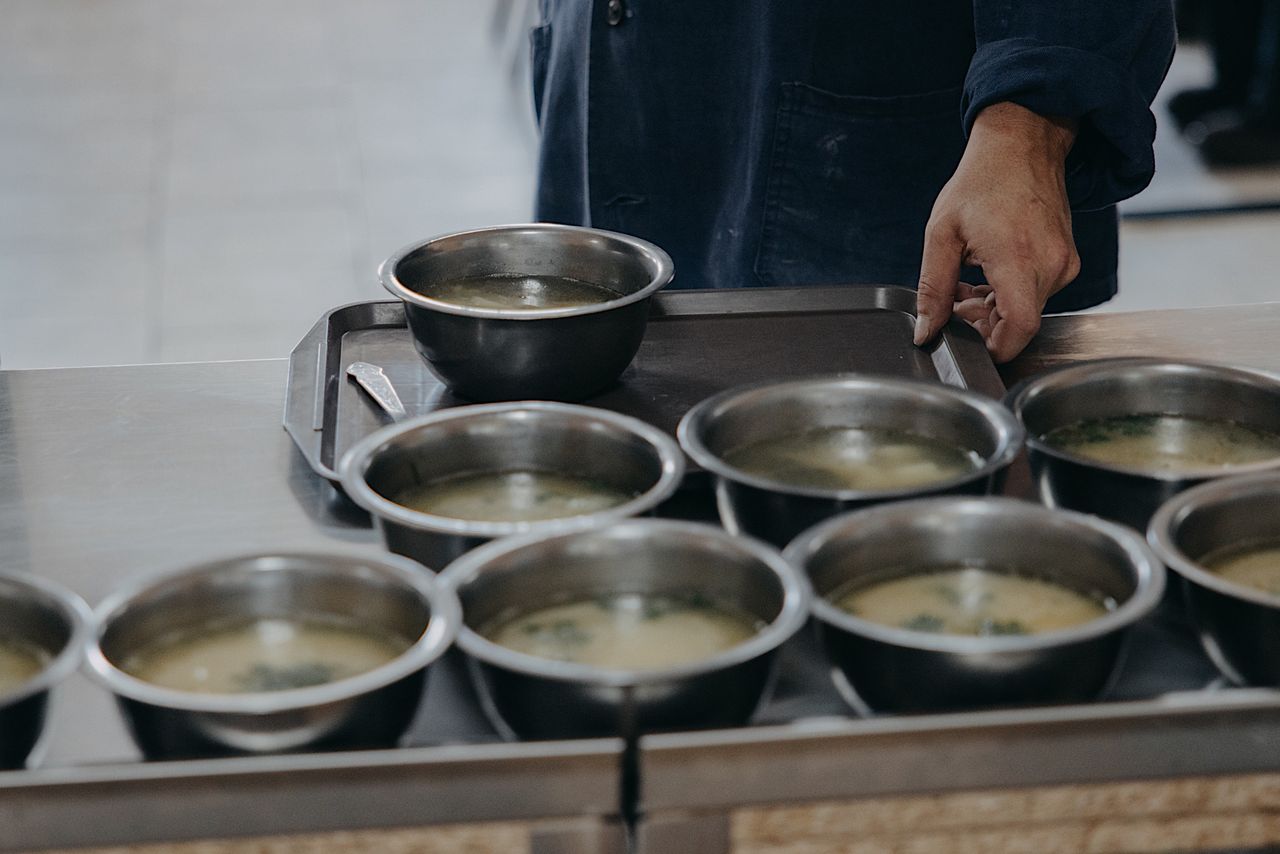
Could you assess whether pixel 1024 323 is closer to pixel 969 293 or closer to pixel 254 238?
pixel 969 293

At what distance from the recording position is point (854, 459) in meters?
1.39

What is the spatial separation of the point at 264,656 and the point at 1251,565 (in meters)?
0.74

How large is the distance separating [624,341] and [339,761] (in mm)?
654

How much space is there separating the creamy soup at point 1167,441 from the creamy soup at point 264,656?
0.66 m

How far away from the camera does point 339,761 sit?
0.94 metres

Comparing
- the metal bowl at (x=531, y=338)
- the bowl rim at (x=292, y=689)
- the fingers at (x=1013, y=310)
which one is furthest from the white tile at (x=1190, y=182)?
the bowl rim at (x=292, y=689)

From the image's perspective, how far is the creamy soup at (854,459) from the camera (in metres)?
1.35

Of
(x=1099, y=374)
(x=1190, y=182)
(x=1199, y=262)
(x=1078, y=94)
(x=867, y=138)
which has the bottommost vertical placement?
(x=1199, y=262)

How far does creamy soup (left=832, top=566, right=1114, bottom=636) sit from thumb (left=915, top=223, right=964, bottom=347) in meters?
0.51

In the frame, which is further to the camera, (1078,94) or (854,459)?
(1078,94)

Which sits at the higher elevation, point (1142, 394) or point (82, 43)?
point (1142, 394)

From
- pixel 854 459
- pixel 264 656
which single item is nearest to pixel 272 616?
pixel 264 656

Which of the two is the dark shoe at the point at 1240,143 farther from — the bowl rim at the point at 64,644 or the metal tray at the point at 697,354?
the bowl rim at the point at 64,644

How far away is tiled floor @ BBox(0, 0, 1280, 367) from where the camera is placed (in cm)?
396
